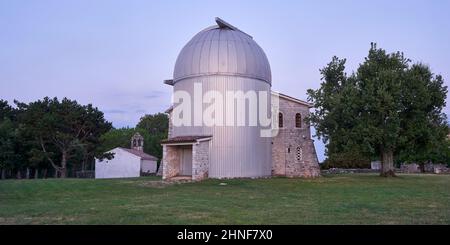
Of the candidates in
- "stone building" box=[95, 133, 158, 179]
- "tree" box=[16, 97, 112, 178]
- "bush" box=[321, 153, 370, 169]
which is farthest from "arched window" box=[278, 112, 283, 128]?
"bush" box=[321, 153, 370, 169]

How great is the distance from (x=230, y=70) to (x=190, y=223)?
19324 mm

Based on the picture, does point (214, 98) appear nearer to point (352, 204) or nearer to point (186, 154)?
point (186, 154)

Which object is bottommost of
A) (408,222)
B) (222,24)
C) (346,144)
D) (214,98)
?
(408,222)

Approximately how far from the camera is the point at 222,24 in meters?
29.0

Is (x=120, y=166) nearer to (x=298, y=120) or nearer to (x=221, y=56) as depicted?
(x=298, y=120)

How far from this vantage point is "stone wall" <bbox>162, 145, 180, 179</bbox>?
27062 mm

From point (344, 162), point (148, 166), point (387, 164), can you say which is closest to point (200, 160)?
point (387, 164)

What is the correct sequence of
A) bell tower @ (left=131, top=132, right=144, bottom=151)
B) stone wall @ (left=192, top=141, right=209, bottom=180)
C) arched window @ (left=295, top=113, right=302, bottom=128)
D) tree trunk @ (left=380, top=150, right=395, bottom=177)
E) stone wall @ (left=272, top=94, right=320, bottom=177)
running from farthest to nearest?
1. bell tower @ (left=131, top=132, right=144, bottom=151)
2. arched window @ (left=295, top=113, right=302, bottom=128)
3. stone wall @ (left=272, top=94, right=320, bottom=177)
4. tree trunk @ (left=380, top=150, right=395, bottom=177)
5. stone wall @ (left=192, top=141, right=209, bottom=180)

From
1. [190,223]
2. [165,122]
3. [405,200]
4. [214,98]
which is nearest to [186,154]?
[214,98]

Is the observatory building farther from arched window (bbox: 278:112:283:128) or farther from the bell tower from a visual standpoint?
the bell tower

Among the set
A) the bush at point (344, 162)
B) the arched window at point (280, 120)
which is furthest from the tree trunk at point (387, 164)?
the bush at point (344, 162)

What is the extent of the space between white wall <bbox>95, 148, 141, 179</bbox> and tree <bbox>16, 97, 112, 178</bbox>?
950 centimetres

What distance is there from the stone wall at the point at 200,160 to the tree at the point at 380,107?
28.3ft

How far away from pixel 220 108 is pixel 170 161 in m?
4.72
